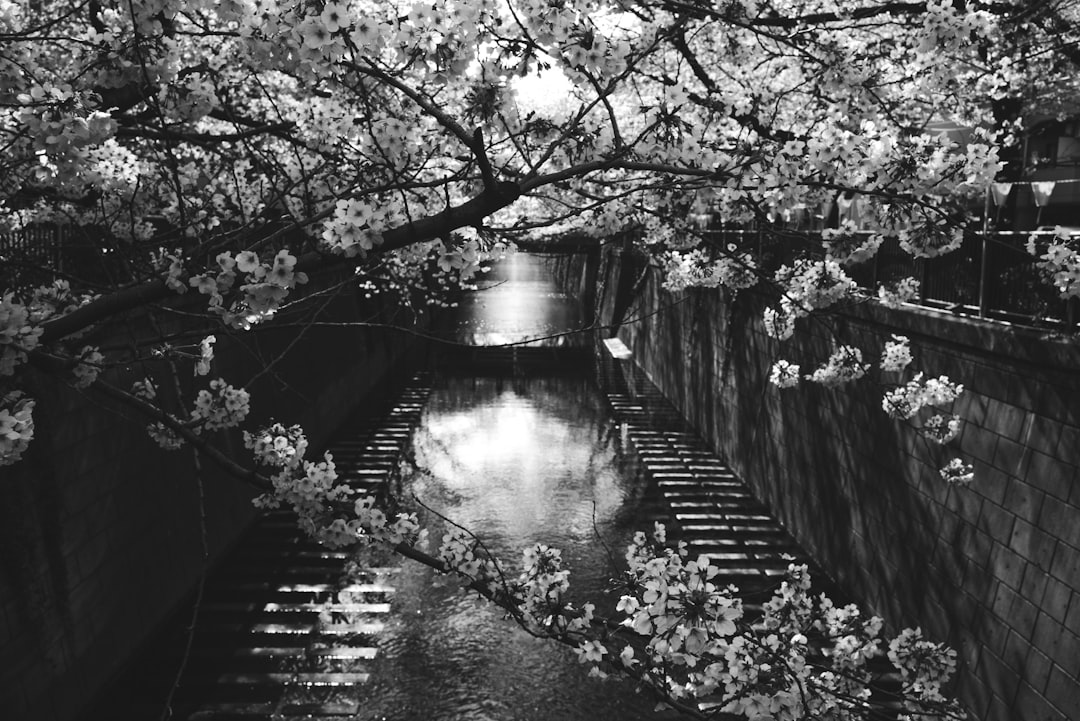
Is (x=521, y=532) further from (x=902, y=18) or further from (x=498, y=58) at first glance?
(x=498, y=58)

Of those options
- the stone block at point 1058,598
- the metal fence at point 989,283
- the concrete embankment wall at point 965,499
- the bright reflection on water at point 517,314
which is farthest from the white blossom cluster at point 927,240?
the bright reflection on water at point 517,314

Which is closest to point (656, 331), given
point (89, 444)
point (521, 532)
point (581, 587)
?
point (521, 532)

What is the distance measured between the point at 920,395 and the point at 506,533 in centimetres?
820

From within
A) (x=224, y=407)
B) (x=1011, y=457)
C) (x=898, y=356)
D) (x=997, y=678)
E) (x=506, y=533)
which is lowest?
(x=506, y=533)

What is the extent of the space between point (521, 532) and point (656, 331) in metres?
15.3

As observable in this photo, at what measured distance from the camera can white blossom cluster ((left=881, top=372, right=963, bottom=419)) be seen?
31.2ft

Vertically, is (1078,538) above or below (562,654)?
above

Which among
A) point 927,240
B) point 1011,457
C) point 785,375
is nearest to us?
point 927,240

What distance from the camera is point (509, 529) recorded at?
16047 mm

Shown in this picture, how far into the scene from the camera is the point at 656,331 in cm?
3002

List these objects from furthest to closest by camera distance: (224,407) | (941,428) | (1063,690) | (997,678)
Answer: (941,428) → (997,678) → (1063,690) → (224,407)

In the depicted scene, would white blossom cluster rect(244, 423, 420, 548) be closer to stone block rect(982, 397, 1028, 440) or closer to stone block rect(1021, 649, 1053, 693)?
stone block rect(1021, 649, 1053, 693)

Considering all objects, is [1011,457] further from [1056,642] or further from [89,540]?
[89,540]

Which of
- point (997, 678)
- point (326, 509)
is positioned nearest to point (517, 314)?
point (997, 678)
